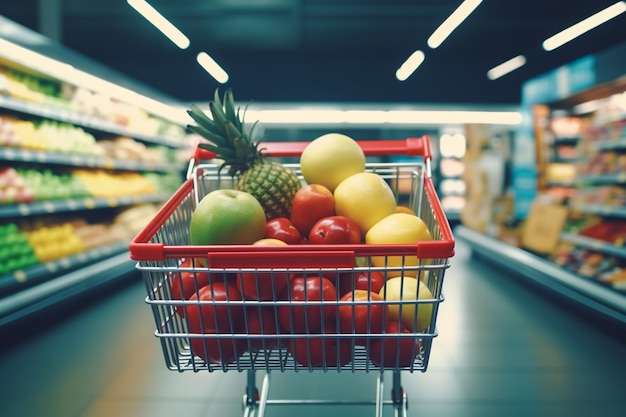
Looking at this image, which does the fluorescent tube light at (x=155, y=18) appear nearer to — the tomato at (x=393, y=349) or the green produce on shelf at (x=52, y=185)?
the green produce on shelf at (x=52, y=185)

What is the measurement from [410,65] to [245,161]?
8.10 m

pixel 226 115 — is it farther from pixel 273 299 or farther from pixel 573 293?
pixel 573 293

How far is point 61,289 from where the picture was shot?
3.62 metres

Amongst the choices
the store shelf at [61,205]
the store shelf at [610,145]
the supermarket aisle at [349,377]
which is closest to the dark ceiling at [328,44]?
the store shelf at [610,145]

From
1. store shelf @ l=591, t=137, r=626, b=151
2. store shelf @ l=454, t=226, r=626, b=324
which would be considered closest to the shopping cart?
store shelf @ l=454, t=226, r=626, b=324

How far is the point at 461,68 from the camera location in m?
10.0

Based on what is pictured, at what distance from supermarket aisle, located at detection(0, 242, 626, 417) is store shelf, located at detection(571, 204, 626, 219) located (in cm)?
115

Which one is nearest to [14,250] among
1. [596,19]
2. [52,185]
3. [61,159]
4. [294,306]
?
[52,185]

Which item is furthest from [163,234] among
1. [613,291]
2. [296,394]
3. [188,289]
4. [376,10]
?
[376,10]

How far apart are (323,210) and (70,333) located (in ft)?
10.4

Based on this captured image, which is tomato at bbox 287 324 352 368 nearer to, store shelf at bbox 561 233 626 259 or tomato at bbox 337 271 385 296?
tomato at bbox 337 271 385 296

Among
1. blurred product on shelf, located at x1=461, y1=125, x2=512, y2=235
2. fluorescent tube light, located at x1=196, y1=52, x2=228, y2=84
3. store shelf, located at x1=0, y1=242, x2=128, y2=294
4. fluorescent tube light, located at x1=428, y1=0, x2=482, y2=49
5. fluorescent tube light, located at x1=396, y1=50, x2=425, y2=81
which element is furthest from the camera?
fluorescent tube light, located at x1=196, y1=52, x2=228, y2=84

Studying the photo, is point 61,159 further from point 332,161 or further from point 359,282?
point 359,282

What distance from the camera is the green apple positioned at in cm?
98
